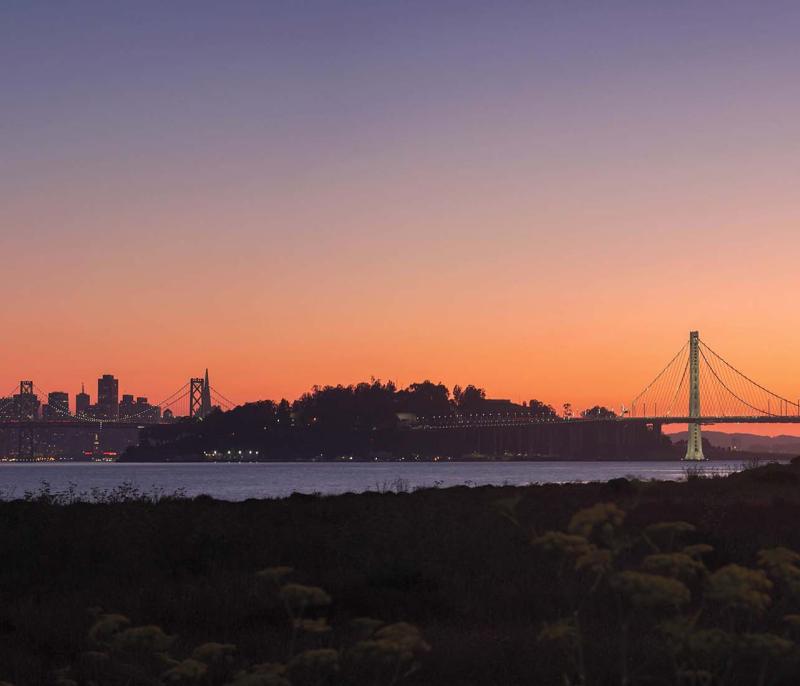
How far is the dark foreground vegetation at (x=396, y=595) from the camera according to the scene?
6809 millimetres

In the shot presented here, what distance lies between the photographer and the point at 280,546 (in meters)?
19.2

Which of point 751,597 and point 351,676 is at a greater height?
point 751,597

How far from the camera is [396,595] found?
14359mm

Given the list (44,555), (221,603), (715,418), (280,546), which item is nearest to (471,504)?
(280,546)

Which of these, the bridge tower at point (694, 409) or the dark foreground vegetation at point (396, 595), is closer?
the dark foreground vegetation at point (396, 595)

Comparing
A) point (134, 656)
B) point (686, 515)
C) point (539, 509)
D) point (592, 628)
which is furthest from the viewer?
point (539, 509)

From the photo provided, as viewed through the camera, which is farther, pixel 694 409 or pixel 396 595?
pixel 694 409

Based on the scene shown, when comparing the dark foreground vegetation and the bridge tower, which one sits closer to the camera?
the dark foreground vegetation

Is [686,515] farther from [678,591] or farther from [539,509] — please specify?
[678,591]

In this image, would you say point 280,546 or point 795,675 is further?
point 280,546

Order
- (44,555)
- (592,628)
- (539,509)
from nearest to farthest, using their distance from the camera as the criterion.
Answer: (592,628) < (44,555) < (539,509)

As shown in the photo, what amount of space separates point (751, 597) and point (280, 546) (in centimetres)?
1390

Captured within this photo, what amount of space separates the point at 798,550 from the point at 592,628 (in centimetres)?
750

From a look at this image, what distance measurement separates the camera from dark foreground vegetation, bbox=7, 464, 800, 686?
6809 mm
